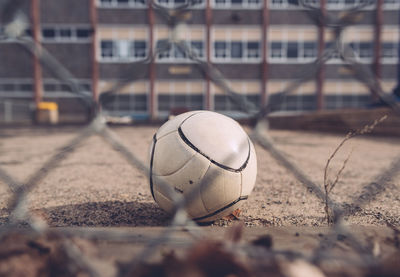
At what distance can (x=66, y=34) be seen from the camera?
23.5 m

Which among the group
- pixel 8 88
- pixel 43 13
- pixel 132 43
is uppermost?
pixel 43 13

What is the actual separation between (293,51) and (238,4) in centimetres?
473

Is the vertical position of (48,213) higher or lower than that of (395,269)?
lower

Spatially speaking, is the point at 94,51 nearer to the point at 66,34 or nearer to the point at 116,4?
the point at 66,34

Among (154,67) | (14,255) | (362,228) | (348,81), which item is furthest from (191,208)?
(348,81)

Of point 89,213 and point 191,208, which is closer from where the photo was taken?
point 191,208

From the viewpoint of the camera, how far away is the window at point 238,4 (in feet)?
76.3

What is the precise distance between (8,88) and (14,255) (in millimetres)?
25838

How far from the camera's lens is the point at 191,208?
2006 mm

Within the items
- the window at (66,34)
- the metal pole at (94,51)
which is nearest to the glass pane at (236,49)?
the metal pole at (94,51)

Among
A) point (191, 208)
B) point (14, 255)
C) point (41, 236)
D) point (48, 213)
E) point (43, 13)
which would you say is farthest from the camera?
point (43, 13)

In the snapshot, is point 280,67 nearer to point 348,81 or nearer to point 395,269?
point 348,81

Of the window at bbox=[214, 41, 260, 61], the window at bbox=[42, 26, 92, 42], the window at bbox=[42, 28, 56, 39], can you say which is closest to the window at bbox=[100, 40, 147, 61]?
the window at bbox=[42, 26, 92, 42]

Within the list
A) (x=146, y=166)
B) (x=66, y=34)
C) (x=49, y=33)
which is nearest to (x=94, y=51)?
(x=66, y=34)
